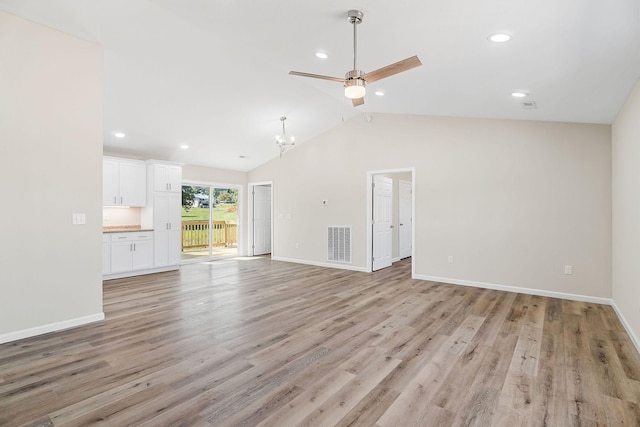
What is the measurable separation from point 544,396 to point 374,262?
15.2 ft

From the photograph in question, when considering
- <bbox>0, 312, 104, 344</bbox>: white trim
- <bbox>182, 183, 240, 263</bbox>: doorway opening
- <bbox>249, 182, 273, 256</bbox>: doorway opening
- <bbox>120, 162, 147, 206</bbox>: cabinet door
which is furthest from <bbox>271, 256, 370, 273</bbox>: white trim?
<bbox>0, 312, 104, 344</bbox>: white trim

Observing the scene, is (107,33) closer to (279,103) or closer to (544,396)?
(279,103)

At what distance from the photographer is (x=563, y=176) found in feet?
15.5

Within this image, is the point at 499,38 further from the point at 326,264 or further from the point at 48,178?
the point at 326,264

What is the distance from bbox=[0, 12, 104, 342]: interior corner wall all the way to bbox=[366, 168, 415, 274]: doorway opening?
187 inches

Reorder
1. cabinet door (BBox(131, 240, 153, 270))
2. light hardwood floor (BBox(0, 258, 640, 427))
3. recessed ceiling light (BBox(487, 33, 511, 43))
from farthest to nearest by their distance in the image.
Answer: cabinet door (BBox(131, 240, 153, 270)) < recessed ceiling light (BBox(487, 33, 511, 43)) < light hardwood floor (BBox(0, 258, 640, 427))

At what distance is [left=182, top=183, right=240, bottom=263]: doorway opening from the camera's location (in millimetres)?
8320

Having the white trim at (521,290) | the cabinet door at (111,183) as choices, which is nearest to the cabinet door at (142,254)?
the cabinet door at (111,183)

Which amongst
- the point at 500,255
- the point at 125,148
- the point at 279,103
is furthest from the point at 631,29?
the point at 125,148

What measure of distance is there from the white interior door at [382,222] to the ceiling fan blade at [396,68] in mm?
4052

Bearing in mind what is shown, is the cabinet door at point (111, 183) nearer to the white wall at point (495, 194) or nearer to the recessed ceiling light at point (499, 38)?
the white wall at point (495, 194)

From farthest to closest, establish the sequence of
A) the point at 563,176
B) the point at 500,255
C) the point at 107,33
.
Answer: the point at 500,255 < the point at 563,176 < the point at 107,33

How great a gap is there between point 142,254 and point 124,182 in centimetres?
149

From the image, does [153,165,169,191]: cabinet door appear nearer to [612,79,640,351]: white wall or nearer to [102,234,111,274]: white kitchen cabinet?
[102,234,111,274]: white kitchen cabinet
